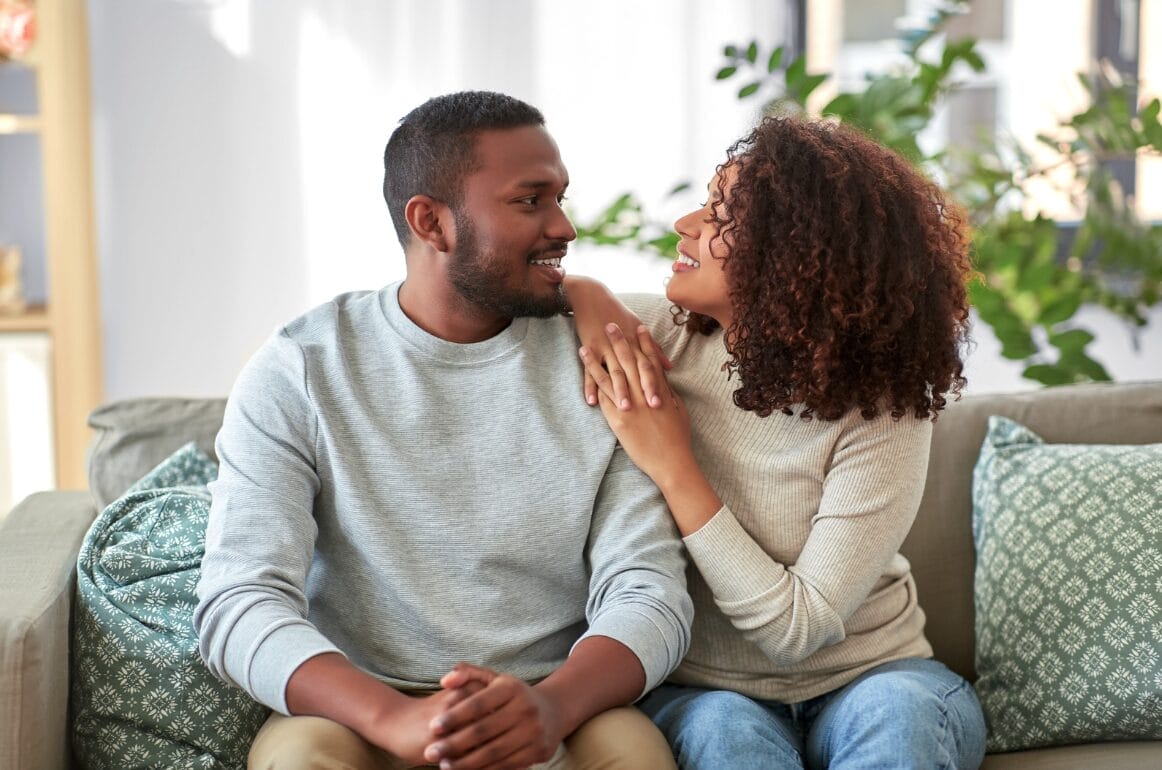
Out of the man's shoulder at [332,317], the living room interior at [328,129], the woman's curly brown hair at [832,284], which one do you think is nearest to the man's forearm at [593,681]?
the woman's curly brown hair at [832,284]

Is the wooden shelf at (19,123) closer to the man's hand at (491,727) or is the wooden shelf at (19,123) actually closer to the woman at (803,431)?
the woman at (803,431)

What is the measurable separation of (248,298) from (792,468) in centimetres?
235

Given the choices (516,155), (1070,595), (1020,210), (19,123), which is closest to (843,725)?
(1070,595)

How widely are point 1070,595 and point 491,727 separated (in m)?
0.85

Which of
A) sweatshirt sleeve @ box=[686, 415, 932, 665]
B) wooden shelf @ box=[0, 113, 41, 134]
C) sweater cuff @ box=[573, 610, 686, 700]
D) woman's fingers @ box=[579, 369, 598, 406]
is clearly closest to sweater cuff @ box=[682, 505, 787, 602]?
sweatshirt sleeve @ box=[686, 415, 932, 665]

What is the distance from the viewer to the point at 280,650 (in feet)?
4.41

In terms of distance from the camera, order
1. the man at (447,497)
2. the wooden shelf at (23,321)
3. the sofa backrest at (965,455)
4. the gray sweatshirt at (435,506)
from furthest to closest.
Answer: the wooden shelf at (23,321) → the sofa backrest at (965,455) → the gray sweatshirt at (435,506) → the man at (447,497)

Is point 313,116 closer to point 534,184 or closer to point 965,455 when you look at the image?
point 534,184

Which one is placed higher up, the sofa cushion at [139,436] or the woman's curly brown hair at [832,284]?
the woman's curly brown hair at [832,284]

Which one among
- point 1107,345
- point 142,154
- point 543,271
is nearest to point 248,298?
point 142,154

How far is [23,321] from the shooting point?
127 inches

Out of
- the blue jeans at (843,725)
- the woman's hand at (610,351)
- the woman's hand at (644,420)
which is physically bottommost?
the blue jeans at (843,725)

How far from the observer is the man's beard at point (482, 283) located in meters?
1.58

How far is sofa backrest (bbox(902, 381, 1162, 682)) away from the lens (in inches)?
73.7
